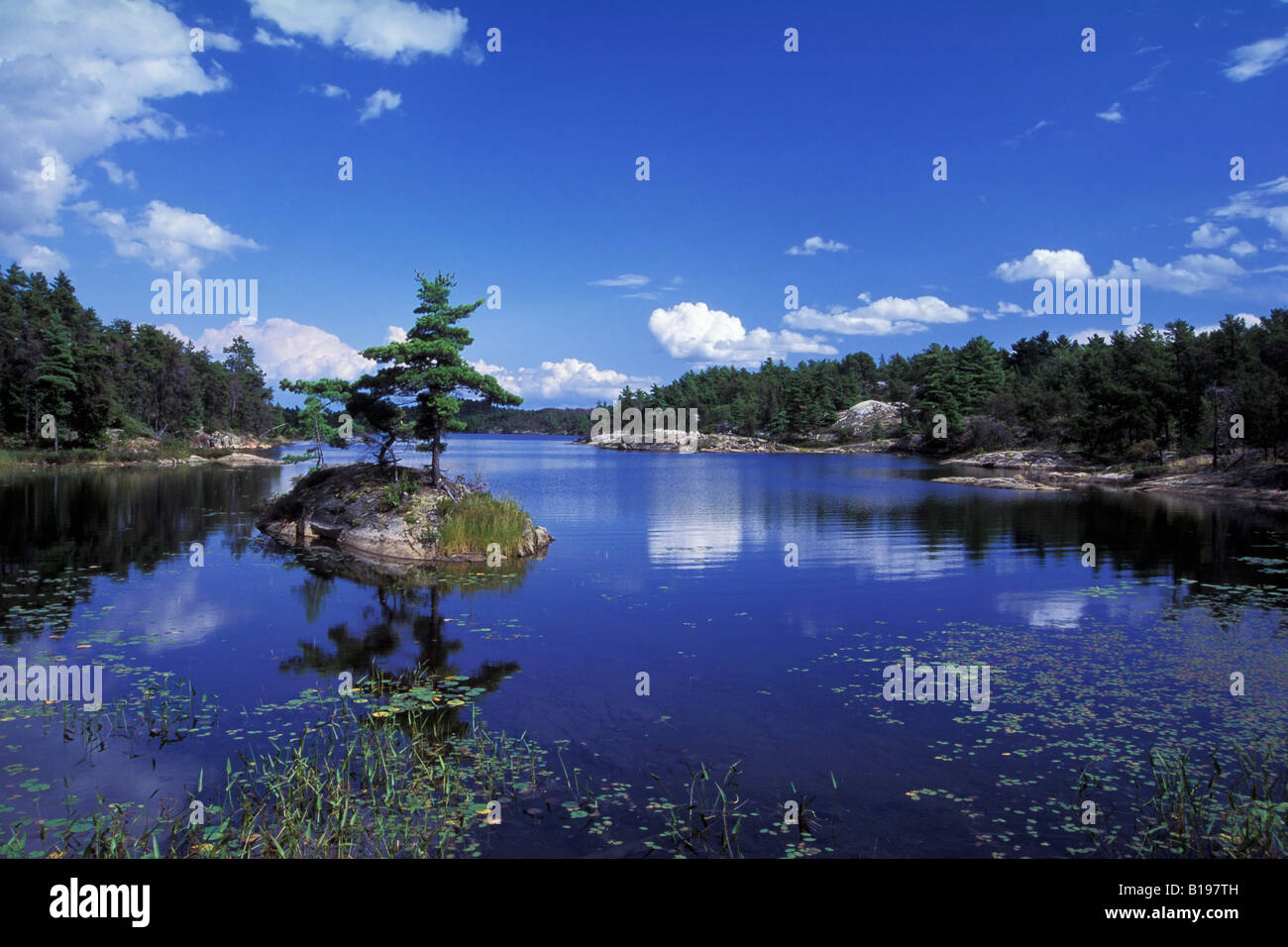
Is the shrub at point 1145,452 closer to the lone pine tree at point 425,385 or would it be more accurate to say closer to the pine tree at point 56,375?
the lone pine tree at point 425,385

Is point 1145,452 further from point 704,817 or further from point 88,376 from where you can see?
point 88,376

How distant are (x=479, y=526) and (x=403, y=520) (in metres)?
3.24

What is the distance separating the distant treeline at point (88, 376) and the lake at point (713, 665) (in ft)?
154

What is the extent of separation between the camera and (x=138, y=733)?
10883 mm

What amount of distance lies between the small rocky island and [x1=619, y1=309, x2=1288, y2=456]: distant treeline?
50.1 m

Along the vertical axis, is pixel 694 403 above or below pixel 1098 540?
above

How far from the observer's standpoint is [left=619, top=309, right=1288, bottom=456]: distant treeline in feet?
201

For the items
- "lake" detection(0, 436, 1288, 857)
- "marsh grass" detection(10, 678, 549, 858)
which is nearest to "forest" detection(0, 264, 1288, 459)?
"lake" detection(0, 436, 1288, 857)

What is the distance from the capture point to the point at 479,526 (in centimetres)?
2698

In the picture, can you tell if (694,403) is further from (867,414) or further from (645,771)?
(645,771)

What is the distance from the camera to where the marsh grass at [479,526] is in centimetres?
2662
